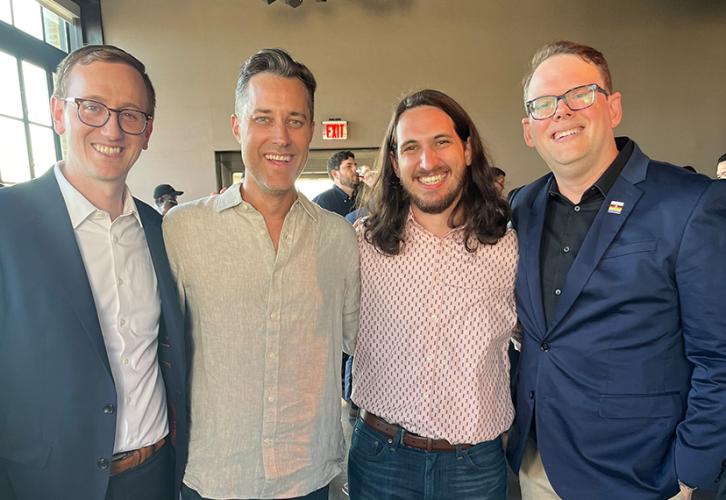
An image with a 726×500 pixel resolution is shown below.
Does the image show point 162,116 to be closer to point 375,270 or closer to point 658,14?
point 375,270

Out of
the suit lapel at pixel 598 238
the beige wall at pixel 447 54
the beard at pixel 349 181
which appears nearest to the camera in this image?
the suit lapel at pixel 598 238

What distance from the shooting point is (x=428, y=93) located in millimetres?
1731

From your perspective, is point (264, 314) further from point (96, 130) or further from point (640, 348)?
point (640, 348)

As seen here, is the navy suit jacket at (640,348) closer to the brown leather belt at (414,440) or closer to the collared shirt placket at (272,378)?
the brown leather belt at (414,440)

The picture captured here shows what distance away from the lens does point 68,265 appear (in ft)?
3.77

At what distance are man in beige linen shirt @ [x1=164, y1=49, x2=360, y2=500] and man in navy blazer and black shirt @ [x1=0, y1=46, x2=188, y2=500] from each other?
0.08m

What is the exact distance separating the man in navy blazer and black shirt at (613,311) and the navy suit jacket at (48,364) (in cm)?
130

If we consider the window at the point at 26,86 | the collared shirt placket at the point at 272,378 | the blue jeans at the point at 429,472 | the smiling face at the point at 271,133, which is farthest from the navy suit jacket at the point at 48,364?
the window at the point at 26,86

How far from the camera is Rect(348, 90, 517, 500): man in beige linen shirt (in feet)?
4.88

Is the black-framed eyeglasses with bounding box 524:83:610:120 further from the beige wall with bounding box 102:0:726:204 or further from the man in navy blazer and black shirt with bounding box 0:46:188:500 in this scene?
the beige wall with bounding box 102:0:726:204

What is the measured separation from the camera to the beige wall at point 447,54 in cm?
655

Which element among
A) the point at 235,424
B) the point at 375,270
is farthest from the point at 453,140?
the point at 235,424

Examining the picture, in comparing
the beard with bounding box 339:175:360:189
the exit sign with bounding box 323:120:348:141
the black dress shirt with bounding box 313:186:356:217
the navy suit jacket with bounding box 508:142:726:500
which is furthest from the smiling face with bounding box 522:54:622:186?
the exit sign with bounding box 323:120:348:141

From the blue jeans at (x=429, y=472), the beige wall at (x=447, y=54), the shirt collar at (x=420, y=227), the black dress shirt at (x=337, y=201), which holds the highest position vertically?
the beige wall at (x=447, y=54)
